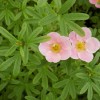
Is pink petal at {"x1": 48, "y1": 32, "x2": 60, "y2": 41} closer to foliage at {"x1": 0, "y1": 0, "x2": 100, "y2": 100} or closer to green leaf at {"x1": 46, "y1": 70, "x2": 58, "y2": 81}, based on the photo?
foliage at {"x1": 0, "y1": 0, "x2": 100, "y2": 100}

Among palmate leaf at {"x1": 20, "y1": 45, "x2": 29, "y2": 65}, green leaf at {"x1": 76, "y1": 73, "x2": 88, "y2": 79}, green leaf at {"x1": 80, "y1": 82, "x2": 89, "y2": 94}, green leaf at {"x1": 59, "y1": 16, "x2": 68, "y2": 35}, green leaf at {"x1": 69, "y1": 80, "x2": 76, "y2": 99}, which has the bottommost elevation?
green leaf at {"x1": 69, "y1": 80, "x2": 76, "y2": 99}

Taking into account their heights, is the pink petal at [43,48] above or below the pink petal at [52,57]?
above

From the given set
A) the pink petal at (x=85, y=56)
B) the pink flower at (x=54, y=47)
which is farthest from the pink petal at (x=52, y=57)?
the pink petal at (x=85, y=56)

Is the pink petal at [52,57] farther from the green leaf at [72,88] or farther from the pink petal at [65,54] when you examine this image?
the green leaf at [72,88]

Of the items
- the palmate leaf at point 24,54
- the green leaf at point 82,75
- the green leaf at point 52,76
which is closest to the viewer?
the palmate leaf at point 24,54

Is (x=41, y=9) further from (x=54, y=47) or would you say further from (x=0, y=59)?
(x=0, y=59)

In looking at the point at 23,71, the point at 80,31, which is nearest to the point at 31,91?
the point at 23,71

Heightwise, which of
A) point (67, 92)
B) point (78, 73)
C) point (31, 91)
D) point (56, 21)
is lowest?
point (31, 91)

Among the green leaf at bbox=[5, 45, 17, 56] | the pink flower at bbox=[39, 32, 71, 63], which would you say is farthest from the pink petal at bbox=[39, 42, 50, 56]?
the green leaf at bbox=[5, 45, 17, 56]
